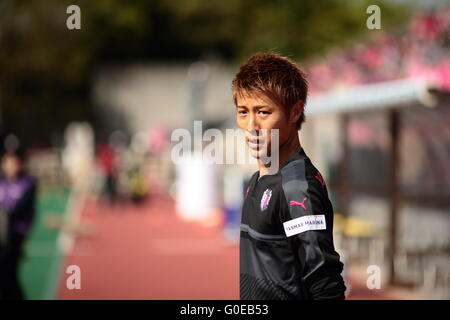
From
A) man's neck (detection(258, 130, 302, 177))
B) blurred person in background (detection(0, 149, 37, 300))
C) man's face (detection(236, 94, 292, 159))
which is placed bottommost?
blurred person in background (detection(0, 149, 37, 300))

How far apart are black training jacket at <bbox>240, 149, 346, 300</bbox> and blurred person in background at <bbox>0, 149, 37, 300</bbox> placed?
13.2 ft

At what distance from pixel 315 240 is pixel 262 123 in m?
0.44

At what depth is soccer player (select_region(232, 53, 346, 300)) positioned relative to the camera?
264 centimetres

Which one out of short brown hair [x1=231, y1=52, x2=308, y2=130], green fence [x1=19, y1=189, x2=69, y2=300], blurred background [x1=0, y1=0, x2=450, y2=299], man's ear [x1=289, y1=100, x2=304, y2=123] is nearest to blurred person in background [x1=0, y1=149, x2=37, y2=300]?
blurred background [x1=0, y1=0, x2=450, y2=299]

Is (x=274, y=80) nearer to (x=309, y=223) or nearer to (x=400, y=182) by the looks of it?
(x=309, y=223)

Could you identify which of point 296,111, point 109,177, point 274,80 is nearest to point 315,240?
point 296,111

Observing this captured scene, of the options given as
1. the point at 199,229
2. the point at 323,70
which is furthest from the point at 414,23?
the point at 199,229

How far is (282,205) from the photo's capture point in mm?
2732

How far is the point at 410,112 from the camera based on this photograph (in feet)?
35.5

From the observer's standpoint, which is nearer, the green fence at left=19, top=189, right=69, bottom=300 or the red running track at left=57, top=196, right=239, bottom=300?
the red running track at left=57, top=196, right=239, bottom=300

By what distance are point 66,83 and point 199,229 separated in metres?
34.3

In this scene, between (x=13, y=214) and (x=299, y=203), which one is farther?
(x=13, y=214)

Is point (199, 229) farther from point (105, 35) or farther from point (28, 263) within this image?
point (105, 35)

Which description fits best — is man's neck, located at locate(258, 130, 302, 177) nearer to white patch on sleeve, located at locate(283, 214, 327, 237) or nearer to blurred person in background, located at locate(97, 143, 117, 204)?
white patch on sleeve, located at locate(283, 214, 327, 237)
